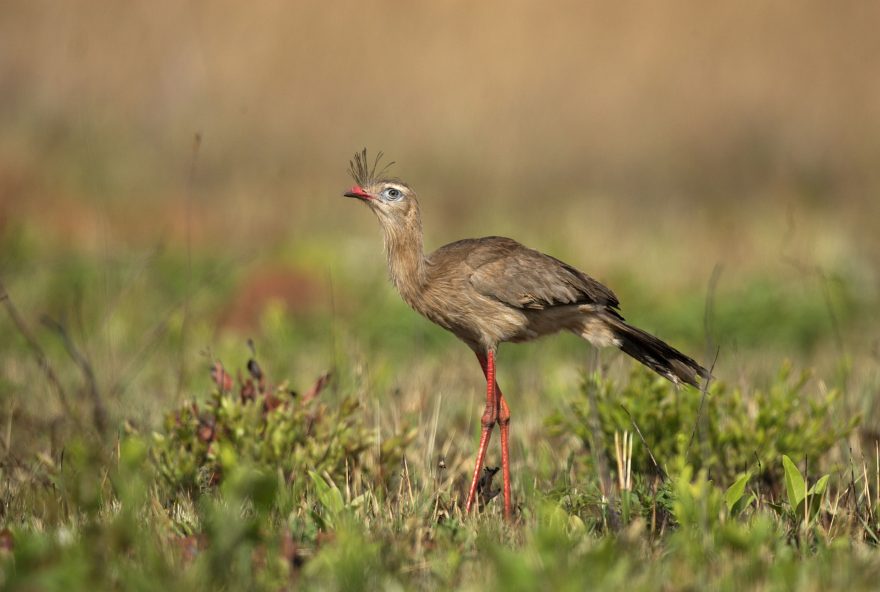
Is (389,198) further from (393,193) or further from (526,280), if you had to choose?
(526,280)

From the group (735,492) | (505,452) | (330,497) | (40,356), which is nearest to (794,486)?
(735,492)

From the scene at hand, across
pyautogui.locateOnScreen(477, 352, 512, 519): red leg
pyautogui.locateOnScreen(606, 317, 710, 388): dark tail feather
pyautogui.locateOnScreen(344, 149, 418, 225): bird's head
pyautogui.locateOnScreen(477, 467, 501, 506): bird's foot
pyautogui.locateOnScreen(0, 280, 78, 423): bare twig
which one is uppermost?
pyautogui.locateOnScreen(344, 149, 418, 225): bird's head

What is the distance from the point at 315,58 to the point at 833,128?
5.86 meters

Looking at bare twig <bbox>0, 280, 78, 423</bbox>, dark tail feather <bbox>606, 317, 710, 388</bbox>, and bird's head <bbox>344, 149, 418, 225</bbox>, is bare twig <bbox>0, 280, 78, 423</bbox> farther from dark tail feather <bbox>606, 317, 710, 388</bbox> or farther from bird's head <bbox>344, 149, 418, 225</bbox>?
dark tail feather <bbox>606, 317, 710, 388</bbox>

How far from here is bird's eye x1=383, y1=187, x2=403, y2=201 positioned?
4.45 metres

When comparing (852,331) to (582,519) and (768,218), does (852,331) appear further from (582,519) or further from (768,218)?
(582,519)

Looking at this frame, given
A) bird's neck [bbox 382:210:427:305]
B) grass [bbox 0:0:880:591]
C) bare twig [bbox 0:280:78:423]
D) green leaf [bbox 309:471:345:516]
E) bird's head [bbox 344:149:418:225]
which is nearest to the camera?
bare twig [bbox 0:280:78:423]

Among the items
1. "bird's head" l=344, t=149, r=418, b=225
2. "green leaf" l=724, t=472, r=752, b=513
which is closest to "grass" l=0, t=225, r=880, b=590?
"green leaf" l=724, t=472, r=752, b=513

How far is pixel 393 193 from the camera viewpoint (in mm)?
4461

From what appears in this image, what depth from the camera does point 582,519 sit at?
11.4ft

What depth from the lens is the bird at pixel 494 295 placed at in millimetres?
4207

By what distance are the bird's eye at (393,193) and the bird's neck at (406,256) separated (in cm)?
10

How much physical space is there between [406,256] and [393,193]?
0.29 metres

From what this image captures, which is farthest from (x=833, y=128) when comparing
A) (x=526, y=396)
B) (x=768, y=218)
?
(x=526, y=396)
